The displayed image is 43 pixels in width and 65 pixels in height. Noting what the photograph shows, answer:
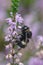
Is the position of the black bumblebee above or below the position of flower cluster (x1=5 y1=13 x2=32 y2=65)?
above

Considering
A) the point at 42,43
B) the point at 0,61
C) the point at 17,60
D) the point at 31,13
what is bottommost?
the point at 17,60

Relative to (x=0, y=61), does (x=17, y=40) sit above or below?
below

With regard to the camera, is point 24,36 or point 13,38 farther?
point 24,36

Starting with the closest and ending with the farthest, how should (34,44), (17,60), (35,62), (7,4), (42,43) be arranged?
(17,60), (42,43), (34,44), (35,62), (7,4)

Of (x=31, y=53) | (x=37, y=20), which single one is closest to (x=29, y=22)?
(x=37, y=20)

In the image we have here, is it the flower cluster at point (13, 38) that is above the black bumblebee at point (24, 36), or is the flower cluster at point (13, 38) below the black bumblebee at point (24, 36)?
below

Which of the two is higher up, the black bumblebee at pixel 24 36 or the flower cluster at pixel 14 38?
the black bumblebee at pixel 24 36

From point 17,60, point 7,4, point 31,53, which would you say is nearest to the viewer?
point 17,60

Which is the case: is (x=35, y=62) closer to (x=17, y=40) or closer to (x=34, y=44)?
(x=34, y=44)

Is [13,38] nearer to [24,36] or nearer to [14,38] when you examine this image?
[14,38]

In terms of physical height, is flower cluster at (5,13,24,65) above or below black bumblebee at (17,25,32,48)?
below

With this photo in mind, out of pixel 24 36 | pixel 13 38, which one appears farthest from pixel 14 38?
pixel 24 36
